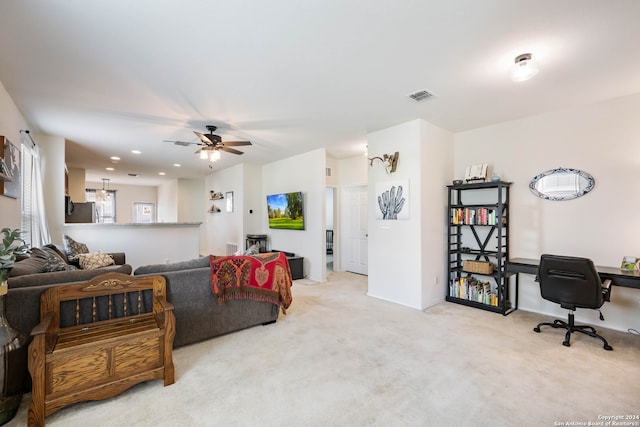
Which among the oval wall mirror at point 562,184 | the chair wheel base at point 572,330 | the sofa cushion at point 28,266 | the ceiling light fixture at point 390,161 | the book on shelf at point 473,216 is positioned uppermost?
the ceiling light fixture at point 390,161

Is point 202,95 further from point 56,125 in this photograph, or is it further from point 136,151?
point 136,151

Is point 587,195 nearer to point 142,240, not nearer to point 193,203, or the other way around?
point 142,240

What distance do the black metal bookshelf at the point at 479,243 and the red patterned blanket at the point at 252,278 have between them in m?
2.60

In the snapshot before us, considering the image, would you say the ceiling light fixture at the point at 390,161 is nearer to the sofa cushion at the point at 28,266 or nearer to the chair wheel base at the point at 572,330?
the chair wheel base at the point at 572,330

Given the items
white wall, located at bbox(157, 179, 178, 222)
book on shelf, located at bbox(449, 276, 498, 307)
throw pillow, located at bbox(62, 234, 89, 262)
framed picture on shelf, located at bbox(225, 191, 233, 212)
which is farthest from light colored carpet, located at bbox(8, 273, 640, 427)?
white wall, located at bbox(157, 179, 178, 222)

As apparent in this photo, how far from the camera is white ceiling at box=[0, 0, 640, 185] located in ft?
6.23

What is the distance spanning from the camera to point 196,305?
9.43ft

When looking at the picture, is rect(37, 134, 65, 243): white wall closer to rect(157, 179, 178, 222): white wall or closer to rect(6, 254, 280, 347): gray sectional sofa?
rect(6, 254, 280, 347): gray sectional sofa

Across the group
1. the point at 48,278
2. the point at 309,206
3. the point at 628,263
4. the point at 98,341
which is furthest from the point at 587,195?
the point at 48,278

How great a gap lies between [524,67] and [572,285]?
2.14m

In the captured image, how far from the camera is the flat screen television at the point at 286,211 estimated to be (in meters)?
6.04

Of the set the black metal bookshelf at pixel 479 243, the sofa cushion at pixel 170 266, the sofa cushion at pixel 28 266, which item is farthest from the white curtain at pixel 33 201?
the black metal bookshelf at pixel 479 243

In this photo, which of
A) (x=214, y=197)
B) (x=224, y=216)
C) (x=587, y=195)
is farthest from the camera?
(x=214, y=197)

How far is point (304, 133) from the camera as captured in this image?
15.2 ft
